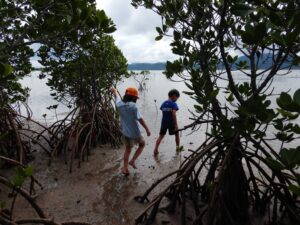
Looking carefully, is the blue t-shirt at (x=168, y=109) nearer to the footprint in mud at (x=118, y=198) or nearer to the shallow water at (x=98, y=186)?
the shallow water at (x=98, y=186)

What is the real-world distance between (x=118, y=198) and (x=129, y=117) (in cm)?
141

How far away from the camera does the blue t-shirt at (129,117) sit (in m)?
5.21

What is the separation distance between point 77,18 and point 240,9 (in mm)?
1150

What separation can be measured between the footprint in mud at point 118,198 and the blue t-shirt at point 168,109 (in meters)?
2.07

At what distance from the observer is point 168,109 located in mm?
6859

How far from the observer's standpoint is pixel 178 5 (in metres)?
3.36

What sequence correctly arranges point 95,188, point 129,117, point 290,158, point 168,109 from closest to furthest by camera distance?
point 290,158
point 95,188
point 129,117
point 168,109

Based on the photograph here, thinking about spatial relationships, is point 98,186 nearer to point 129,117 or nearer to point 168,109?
point 129,117

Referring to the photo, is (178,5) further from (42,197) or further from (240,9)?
(42,197)

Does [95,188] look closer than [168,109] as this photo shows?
Yes

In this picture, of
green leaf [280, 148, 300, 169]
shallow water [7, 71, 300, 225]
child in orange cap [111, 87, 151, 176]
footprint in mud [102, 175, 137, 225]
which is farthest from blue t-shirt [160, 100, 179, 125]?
green leaf [280, 148, 300, 169]

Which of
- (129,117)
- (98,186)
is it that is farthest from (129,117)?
(98,186)

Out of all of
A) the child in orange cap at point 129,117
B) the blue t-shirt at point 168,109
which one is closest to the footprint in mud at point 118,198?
the child in orange cap at point 129,117

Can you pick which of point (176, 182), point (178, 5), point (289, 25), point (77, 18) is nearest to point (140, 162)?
point (176, 182)
